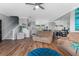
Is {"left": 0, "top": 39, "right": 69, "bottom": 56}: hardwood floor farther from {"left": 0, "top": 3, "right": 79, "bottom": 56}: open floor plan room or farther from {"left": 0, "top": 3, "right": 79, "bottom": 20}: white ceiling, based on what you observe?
{"left": 0, "top": 3, "right": 79, "bottom": 20}: white ceiling

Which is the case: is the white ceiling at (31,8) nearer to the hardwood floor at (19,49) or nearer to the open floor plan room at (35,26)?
the open floor plan room at (35,26)

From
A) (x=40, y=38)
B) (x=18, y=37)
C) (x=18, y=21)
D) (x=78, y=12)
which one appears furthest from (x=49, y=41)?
(x=18, y=21)

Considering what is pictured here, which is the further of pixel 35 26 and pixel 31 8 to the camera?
pixel 35 26

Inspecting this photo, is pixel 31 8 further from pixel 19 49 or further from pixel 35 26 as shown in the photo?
pixel 35 26

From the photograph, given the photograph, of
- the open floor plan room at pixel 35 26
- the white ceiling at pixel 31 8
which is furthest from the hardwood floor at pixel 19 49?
the white ceiling at pixel 31 8

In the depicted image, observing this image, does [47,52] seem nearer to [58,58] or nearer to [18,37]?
[58,58]

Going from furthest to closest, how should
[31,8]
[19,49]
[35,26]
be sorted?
[35,26] → [31,8] → [19,49]

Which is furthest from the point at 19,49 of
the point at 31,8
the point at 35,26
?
the point at 35,26

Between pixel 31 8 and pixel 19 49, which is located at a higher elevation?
Answer: pixel 31 8

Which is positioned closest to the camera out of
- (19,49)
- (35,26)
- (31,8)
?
(19,49)

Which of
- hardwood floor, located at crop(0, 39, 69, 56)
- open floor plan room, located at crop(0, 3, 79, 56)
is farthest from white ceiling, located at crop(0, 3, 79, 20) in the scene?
hardwood floor, located at crop(0, 39, 69, 56)

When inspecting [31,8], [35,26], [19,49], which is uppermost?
[31,8]

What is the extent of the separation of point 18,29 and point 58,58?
10240mm

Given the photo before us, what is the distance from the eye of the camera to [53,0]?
2.82ft
